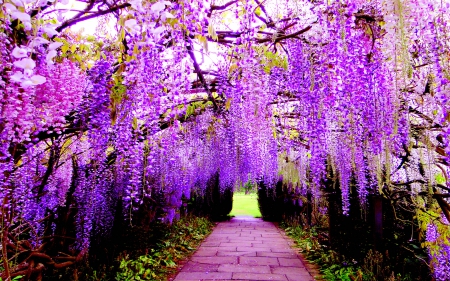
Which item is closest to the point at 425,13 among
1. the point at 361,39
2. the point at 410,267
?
the point at 361,39

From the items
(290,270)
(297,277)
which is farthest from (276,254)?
(297,277)

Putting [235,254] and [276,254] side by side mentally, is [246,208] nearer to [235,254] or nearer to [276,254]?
[276,254]

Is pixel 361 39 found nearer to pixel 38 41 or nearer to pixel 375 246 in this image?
pixel 38 41

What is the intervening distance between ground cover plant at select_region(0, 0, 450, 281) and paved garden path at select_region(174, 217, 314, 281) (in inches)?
40.3

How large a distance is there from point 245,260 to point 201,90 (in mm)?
2787

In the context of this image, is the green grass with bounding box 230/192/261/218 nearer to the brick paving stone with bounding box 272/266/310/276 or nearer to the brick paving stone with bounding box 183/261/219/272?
the brick paving stone with bounding box 183/261/219/272

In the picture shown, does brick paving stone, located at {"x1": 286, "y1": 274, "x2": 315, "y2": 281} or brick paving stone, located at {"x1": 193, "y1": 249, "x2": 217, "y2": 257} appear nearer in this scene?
brick paving stone, located at {"x1": 286, "y1": 274, "x2": 315, "y2": 281}

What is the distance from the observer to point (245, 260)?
5543 millimetres

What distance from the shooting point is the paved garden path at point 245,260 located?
15.2ft

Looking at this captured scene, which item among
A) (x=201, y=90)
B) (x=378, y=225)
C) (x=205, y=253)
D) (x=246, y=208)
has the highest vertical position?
(x=201, y=90)

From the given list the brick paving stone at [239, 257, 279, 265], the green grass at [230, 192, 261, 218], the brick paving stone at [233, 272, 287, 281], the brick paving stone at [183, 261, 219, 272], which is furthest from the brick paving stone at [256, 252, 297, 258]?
the green grass at [230, 192, 261, 218]

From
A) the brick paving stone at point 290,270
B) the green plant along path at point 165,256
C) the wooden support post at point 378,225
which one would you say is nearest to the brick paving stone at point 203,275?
the green plant along path at point 165,256

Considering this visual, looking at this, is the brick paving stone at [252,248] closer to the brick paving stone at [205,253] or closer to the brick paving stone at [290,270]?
the brick paving stone at [205,253]

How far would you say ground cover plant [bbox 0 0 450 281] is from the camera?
7.02 ft
